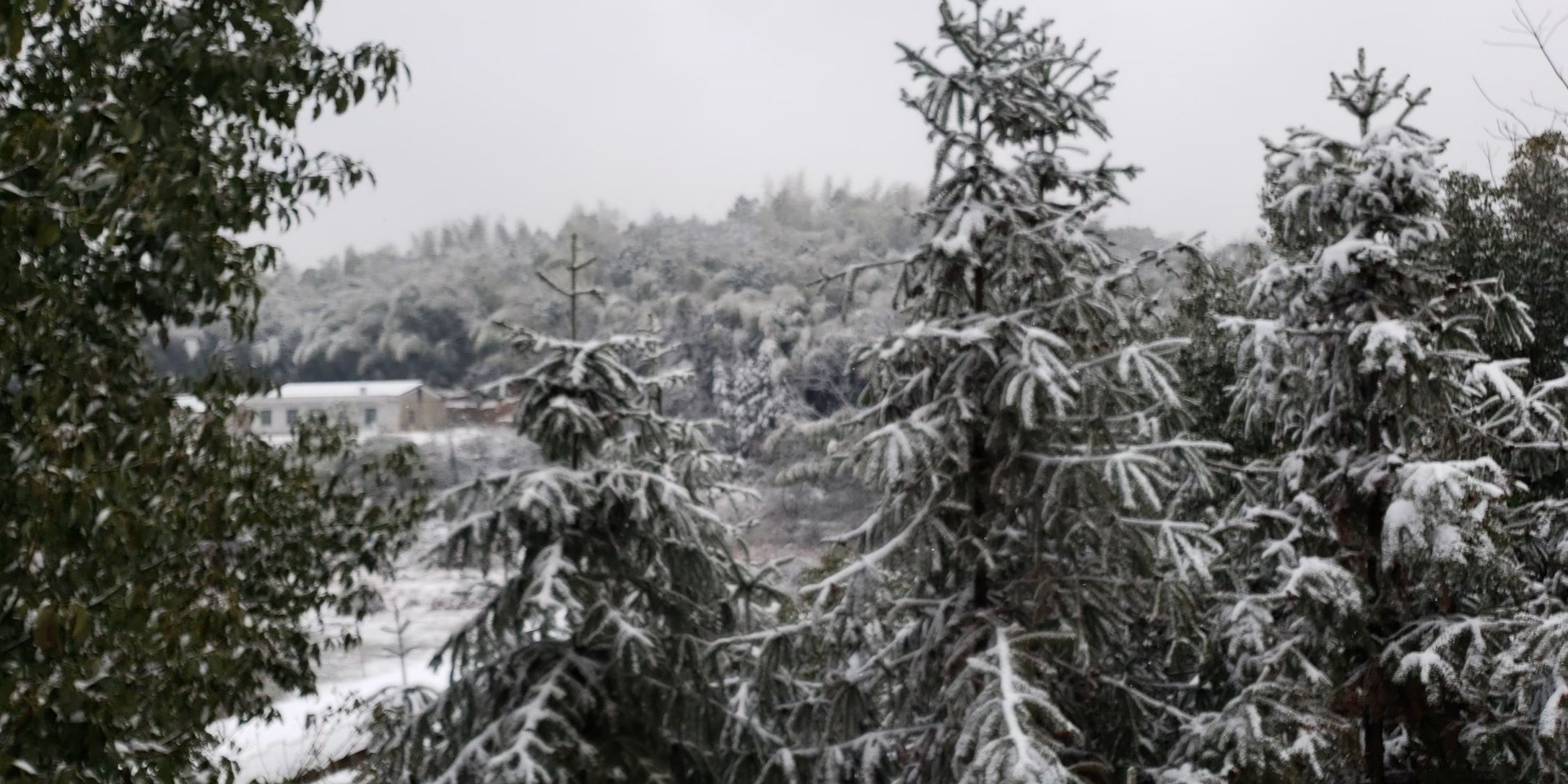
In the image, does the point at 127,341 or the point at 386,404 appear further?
the point at 386,404

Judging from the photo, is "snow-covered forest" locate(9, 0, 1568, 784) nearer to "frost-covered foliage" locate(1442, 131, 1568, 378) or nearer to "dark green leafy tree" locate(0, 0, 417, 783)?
"dark green leafy tree" locate(0, 0, 417, 783)

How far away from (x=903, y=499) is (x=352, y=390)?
3277 cm

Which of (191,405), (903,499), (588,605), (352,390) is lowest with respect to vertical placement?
(588,605)

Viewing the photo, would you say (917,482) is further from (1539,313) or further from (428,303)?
(428,303)

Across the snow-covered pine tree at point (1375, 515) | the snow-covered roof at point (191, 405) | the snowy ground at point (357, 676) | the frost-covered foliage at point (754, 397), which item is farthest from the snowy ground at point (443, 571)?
the snow-covered pine tree at point (1375, 515)

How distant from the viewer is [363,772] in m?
→ 6.84

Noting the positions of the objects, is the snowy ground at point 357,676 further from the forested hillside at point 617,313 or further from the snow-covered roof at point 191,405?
the forested hillside at point 617,313

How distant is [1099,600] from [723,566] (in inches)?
86.0

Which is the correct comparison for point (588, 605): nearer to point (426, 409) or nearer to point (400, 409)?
point (400, 409)

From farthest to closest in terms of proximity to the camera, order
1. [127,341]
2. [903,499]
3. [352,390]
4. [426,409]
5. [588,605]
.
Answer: [352,390], [426,409], [588,605], [903,499], [127,341]

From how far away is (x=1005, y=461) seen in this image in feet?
16.8

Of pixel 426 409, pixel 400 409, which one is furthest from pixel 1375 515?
pixel 426 409

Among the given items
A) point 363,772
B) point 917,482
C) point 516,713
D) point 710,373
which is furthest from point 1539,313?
point 710,373

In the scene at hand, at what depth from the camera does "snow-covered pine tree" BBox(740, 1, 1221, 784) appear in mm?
4789
